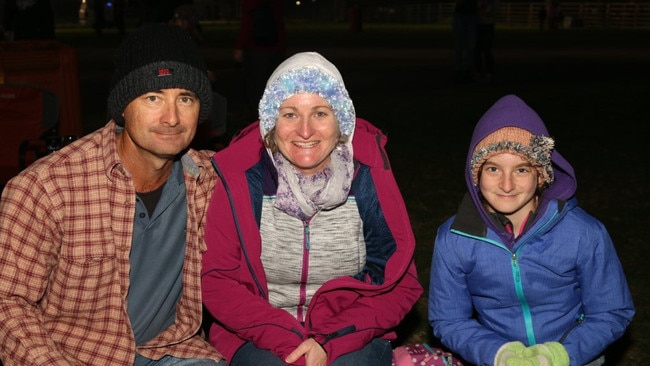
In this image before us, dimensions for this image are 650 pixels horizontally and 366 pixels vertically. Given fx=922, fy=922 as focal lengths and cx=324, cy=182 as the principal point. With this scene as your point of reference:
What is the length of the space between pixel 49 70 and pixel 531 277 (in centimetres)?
527

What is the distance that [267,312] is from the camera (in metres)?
3.66

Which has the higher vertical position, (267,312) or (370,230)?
(370,230)

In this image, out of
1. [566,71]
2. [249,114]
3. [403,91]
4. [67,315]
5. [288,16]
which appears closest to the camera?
[67,315]

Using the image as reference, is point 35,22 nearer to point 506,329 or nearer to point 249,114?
point 249,114

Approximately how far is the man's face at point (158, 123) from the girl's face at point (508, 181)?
4.02 feet

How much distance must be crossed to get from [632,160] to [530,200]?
674 centimetres

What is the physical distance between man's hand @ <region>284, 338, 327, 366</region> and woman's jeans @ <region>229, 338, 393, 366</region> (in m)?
0.05

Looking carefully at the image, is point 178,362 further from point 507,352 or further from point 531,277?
point 531,277

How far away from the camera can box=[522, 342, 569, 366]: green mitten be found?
140 inches

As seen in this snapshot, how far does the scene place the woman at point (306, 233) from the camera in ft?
12.0

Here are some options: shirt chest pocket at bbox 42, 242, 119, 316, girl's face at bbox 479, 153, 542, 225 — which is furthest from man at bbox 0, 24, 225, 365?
girl's face at bbox 479, 153, 542, 225

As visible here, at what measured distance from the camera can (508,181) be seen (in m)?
3.70

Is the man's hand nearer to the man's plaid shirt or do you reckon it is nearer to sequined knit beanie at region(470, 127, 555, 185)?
the man's plaid shirt

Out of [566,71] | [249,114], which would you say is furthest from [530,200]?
[566,71]
